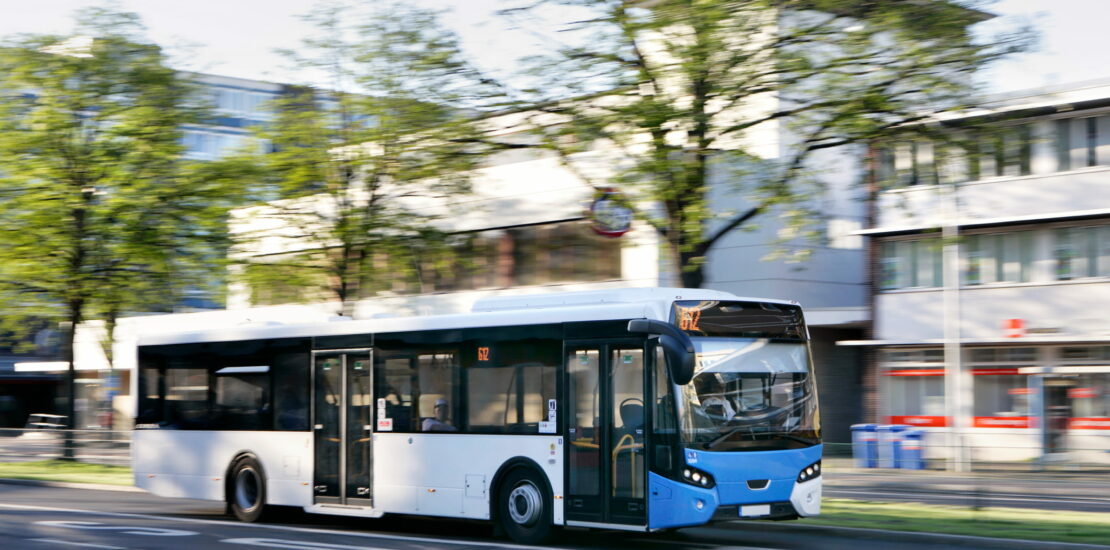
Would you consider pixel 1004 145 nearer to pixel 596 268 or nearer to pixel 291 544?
pixel 291 544

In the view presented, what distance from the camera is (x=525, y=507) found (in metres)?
15.4

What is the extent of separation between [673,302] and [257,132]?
20.0 m

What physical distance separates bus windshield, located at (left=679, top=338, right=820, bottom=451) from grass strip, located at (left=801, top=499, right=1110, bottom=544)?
256cm

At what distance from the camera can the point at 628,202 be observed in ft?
62.7

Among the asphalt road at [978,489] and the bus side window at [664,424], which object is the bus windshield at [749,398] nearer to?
the bus side window at [664,424]

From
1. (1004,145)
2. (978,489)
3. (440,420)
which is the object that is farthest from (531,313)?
(978,489)

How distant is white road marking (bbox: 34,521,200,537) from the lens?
55.4 feet

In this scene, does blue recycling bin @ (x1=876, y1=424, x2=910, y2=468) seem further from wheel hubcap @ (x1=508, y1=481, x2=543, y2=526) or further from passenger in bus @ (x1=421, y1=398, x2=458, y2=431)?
wheel hubcap @ (x1=508, y1=481, x2=543, y2=526)

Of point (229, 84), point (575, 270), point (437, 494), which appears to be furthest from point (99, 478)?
point (229, 84)

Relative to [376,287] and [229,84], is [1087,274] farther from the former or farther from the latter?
[229,84]

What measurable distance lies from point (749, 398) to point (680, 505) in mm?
1390

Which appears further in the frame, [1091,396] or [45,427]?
[45,427]

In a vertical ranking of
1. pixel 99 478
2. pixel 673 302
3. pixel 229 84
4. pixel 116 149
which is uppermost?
pixel 229 84

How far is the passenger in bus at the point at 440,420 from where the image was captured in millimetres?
16531
